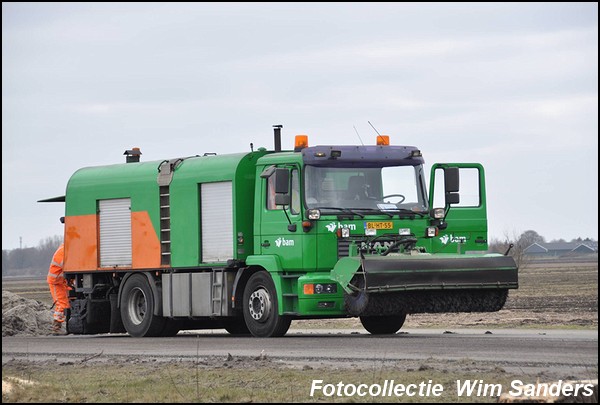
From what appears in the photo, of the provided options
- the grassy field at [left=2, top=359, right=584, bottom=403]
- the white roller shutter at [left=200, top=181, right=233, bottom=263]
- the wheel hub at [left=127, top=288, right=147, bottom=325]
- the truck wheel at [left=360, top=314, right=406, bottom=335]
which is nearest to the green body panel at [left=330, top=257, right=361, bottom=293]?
the white roller shutter at [left=200, top=181, right=233, bottom=263]

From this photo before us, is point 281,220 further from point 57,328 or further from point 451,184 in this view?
point 57,328

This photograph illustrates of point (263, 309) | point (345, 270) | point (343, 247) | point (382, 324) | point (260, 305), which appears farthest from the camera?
point (382, 324)

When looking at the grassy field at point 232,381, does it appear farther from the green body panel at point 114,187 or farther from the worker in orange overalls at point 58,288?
the worker in orange overalls at point 58,288

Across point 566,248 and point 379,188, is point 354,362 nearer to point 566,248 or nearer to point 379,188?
point 379,188

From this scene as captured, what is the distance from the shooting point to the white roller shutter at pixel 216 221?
24906 millimetres

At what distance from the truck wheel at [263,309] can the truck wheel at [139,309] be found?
2.87 m

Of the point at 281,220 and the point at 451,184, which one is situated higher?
the point at 451,184

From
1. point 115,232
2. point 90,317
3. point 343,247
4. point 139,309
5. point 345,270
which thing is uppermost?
point 115,232

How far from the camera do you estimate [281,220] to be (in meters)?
23.7

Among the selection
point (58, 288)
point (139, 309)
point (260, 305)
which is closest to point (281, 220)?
point (260, 305)

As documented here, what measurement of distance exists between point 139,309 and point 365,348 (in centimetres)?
815

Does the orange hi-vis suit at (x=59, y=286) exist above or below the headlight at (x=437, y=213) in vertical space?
below

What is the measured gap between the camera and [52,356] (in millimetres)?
21516

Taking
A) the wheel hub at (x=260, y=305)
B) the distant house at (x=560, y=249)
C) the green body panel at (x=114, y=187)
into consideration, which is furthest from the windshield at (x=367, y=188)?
the distant house at (x=560, y=249)
